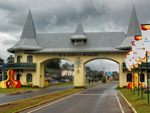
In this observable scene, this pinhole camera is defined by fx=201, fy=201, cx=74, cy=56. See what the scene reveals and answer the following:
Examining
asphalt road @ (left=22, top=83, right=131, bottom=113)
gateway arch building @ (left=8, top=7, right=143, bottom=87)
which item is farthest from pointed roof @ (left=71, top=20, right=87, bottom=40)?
asphalt road @ (left=22, top=83, right=131, bottom=113)

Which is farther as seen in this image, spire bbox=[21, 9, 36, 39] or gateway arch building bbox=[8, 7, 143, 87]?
spire bbox=[21, 9, 36, 39]

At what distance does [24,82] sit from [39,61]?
4.66 m

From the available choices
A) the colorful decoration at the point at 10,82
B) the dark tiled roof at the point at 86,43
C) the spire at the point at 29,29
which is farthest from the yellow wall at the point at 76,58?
the spire at the point at 29,29

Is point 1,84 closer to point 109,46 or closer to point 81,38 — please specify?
point 81,38

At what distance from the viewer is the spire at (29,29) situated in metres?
39.3

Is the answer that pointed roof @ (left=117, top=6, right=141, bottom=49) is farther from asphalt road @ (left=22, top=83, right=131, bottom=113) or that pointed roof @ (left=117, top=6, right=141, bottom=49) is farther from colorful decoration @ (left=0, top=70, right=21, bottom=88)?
colorful decoration @ (left=0, top=70, right=21, bottom=88)

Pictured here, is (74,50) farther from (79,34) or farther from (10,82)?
(10,82)

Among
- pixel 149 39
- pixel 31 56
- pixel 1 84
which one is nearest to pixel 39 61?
pixel 31 56

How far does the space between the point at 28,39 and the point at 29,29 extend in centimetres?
239

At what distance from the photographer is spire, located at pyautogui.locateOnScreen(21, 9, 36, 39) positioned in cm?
3931

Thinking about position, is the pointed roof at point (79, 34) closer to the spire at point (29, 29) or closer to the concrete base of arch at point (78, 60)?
the concrete base of arch at point (78, 60)

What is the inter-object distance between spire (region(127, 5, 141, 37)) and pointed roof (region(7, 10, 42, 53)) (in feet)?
54.2

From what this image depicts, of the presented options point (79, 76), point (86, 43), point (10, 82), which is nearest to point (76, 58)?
point (79, 76)

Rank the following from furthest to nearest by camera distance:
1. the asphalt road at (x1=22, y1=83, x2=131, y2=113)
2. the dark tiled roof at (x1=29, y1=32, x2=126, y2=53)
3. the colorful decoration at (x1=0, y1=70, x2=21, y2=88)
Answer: the dark tiled roof at (x1=29, y1=32, x2=126, y2=53) → the colorful decoration at (x1=0, y1=70, x2=21, y2=88) → the asphalt road at (x1=22, y1=83, x2=131, y2=113)
